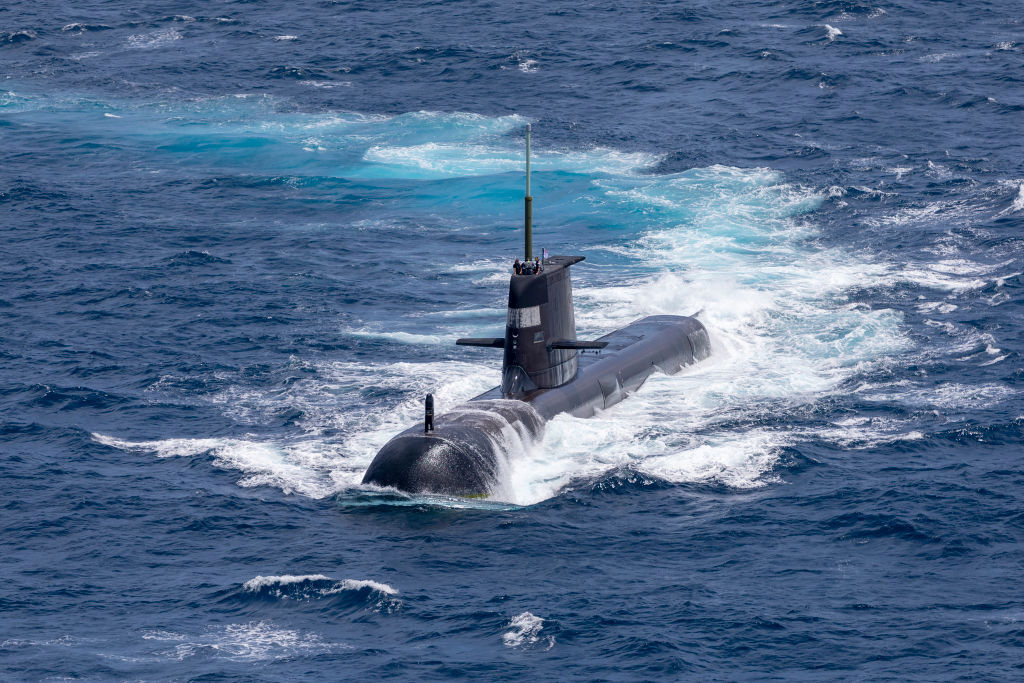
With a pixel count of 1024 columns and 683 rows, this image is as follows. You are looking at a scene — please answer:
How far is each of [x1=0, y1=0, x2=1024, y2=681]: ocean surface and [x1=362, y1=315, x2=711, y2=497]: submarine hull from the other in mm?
757

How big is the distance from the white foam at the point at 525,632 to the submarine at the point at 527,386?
7706 millimetres

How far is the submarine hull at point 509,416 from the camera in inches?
1729

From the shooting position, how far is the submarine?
145 feet

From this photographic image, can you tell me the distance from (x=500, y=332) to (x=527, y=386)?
480 inches

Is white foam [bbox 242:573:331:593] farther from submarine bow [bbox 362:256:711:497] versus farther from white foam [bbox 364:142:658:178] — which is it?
white foam [bbox 364:142:658:178]

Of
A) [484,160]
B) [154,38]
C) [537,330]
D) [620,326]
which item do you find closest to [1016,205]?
[620,326]

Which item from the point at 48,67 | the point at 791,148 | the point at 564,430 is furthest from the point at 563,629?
the point at 48,67

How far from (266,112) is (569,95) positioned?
22911 mm

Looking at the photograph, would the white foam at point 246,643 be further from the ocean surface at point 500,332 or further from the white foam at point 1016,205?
the white foam at point 1016,205

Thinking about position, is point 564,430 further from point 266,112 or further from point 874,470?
point 266,112

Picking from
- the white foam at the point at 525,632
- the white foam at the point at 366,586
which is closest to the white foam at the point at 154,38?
the white foam at the point at 366,586

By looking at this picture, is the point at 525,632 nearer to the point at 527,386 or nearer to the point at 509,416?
the point at 509,416

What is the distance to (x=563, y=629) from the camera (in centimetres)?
3606

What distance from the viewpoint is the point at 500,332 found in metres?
63.0
